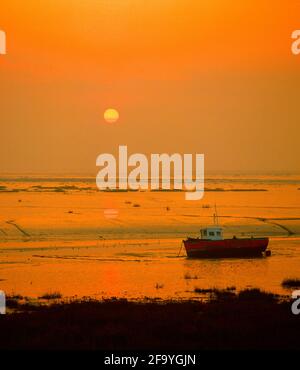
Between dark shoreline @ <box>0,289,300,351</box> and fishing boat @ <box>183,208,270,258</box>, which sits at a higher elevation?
fishing boat @ <box>183,208,270,258</box>

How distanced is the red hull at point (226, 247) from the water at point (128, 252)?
1.51 m

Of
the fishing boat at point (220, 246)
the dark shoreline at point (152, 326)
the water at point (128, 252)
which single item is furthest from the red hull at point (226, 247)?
the dark shoreline at point (152, 326)

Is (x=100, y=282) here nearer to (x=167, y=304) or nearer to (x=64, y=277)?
(x=64, y=277)

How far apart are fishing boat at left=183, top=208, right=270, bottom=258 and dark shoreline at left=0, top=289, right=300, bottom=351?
80.3ft

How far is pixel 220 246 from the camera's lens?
5619 cm

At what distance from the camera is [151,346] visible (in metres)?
21.6

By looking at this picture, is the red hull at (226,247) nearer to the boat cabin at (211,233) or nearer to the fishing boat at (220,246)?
the fishing boat at (220,246)

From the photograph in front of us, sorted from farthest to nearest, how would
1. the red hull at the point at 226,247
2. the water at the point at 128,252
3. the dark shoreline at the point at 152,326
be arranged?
the red hull at the point at 226,247 < the water at the point at 128,252 < the dark shoreline at the point at 152,326

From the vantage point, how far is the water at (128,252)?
39.8 metres

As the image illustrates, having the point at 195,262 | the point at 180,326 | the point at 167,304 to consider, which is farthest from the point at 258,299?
the point at 195,262

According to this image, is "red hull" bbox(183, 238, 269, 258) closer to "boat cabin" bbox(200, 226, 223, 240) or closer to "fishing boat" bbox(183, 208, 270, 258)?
"fishing boat" bbox(183, 208, 270, 258)

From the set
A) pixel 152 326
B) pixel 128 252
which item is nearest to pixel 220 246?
pixel 128 252

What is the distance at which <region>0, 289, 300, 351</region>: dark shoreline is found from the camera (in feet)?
71.8

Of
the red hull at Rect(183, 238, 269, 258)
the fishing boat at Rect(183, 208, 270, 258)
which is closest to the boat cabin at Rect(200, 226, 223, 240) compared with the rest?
the fishing boat at Rect(183, 208, 270, 258)
